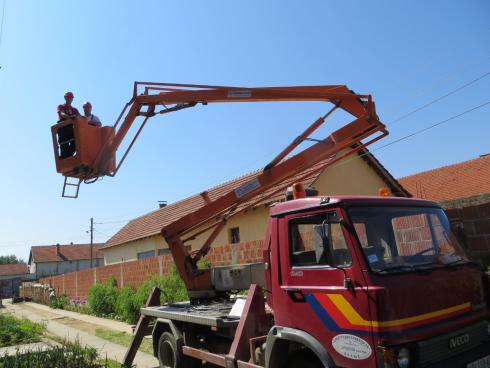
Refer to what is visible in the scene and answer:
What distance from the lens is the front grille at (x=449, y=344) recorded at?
372 centimetres

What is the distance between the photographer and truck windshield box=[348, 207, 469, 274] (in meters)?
4.14

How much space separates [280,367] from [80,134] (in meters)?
4.82

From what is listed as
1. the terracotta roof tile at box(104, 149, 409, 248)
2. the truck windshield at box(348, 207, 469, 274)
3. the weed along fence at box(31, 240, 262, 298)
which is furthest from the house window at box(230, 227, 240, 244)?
the truck windshield at box(348, 207, 469, 274)

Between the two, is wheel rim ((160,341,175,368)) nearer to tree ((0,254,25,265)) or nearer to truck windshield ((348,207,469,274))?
truck windshield ((348,207,469,274))

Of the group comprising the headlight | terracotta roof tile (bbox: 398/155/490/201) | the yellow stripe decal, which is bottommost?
the headlight

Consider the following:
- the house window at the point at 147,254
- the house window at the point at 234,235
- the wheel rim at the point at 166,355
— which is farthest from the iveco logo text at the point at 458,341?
the house window at the point at 147,254

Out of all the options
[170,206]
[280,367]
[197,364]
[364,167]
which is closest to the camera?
[280,367]

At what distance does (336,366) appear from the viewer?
4016mm

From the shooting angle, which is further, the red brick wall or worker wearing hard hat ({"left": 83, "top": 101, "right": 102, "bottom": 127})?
worker wearing hard hat ({"left": 83, "top": 101, "right": 102, "bottom": 127})

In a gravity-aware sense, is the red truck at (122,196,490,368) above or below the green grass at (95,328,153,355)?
above

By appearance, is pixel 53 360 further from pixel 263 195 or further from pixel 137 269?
pixel 137 269

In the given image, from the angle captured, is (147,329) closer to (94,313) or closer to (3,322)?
(3,322)

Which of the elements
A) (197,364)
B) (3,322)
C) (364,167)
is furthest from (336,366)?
(364,167)

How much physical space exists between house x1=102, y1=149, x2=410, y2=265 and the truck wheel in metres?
6.25
